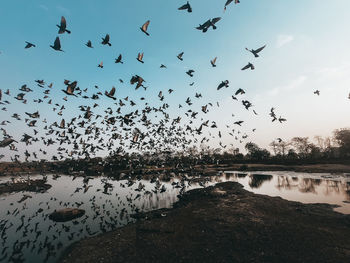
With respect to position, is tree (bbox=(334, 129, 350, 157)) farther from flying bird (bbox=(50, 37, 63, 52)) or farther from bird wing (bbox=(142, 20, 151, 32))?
flying bird (bbox=(50, 37, 63, 52))

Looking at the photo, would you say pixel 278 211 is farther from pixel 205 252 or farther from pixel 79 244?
pixel 79 244

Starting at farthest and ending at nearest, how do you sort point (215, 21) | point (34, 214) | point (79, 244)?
point (34, 214)
point (79, 244)
point (215, 21)

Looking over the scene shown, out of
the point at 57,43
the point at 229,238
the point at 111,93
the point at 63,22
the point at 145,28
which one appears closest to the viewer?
the point at 63,22

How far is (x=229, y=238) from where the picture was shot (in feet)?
48.0

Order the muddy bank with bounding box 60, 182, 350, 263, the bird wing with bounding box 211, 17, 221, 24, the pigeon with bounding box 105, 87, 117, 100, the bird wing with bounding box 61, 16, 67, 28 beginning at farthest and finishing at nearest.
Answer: the muddy bank with bounding box 60, 182, 350, 263, the pigeon with bounding box 105, 87, 117, 100, the bird wing with bounding box 211, 17, 221, 24, the bird wing with bounding box 61, 16, 67, 28

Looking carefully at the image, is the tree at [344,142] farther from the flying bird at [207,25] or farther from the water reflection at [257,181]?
the flying bird at [207,25]

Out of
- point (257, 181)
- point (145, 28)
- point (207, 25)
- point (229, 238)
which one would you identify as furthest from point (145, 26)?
point (257, 181)

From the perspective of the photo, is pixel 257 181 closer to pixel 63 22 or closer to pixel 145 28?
pixel 145 28

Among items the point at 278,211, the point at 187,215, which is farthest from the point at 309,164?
the point at 187,215

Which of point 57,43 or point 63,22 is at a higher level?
point 63,22

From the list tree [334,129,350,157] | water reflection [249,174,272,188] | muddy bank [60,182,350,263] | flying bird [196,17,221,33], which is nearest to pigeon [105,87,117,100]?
flying bird [196,17,221,33]

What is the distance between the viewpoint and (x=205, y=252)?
42.4 feet

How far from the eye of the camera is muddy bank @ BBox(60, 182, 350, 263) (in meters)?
12.3

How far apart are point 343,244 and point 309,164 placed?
277 feet
